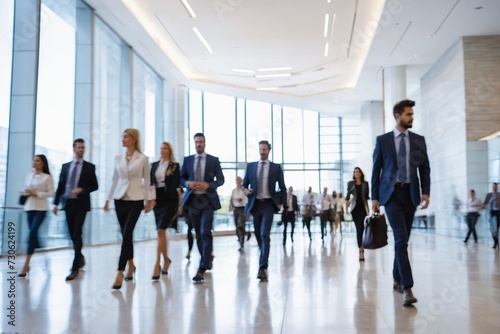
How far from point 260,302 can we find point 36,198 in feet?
13.1

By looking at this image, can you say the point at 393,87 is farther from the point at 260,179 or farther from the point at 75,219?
the point at 75,219

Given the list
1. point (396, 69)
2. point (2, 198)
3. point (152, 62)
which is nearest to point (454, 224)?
point (396, 69)

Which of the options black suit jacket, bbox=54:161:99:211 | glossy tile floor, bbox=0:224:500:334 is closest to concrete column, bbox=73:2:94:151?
glossy tile floor, bbox=0:224:500:334

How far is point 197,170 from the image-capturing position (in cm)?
674

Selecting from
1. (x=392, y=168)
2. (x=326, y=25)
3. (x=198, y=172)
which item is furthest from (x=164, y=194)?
(x=326, y=25)

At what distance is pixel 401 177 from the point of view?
492cm

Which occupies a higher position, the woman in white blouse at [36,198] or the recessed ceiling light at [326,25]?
the recessed ceiling light at [326,25]

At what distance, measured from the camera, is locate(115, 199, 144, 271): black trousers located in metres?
5.82

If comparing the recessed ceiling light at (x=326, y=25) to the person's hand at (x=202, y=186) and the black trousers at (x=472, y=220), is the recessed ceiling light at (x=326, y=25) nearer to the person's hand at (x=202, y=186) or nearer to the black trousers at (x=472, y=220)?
the black trousers at (x=472, y=220)

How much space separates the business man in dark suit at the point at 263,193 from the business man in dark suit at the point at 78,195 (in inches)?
88.7

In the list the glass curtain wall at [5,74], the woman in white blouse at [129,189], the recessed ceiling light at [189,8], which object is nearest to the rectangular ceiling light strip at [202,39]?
the recessed ceiling light at [189,8]

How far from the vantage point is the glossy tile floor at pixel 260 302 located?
12.2ft

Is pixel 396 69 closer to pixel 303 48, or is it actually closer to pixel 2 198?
pixel 303 48

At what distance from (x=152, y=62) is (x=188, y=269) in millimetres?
15488
